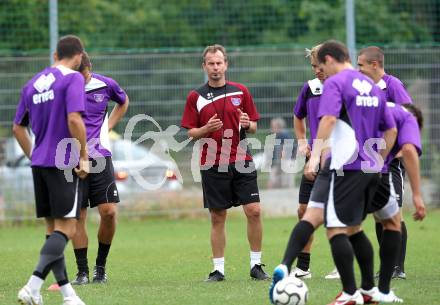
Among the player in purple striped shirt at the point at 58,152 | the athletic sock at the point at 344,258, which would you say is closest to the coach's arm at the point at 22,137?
the player in purple striped shirt at the point at 58,152

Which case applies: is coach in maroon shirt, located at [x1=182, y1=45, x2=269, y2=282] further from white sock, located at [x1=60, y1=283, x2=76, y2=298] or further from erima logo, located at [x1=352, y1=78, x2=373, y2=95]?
erima logo, located at [x1=352, y1=78, x2=373, y2=95]

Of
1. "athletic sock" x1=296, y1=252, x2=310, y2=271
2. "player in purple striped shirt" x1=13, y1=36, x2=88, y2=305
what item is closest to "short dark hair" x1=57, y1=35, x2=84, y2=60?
"player in purple striped shirt" x1=13, y1=36, x2=88, y2=305

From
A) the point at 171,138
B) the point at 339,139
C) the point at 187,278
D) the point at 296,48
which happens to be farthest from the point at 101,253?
the point at 296,48

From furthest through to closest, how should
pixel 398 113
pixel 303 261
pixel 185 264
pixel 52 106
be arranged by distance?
pixel 185 264, pixel 303 261, pixel 398 113, pixel 52 106

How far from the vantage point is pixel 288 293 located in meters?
6.79

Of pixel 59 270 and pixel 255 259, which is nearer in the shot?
pixel 59 270

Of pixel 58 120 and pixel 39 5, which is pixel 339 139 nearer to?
pixel 58 120

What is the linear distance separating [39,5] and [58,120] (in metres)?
11.0

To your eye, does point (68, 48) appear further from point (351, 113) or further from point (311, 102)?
point (311, 102)

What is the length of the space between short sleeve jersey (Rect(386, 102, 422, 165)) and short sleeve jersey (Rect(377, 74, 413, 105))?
1251 mm

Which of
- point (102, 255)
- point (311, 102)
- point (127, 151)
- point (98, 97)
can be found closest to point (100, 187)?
point (102, 255)

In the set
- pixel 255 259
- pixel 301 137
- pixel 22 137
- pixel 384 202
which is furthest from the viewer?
pixel 301 137

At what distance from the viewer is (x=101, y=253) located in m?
9.11

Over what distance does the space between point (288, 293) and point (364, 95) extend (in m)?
1.54
